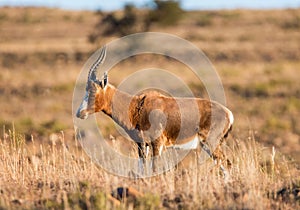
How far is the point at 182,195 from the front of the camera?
9.45 metres

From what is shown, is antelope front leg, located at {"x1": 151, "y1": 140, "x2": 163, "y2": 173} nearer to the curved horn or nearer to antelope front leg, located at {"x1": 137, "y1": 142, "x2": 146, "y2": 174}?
antelope front leg, located at {"x1": 137, "y1": 142, "x2": 146, "y2": 174}

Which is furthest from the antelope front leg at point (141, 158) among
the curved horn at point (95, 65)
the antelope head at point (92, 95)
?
the curved horn at point (95, 65)

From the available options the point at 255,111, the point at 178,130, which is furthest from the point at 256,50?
the point at 178,130

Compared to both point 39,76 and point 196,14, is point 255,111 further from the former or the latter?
point 196,14

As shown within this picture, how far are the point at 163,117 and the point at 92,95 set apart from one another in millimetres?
1321

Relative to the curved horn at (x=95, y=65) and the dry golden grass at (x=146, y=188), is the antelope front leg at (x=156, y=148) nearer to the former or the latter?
the dry golden grass at (x=146, y=188)

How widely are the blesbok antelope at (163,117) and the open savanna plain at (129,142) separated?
1.25ft

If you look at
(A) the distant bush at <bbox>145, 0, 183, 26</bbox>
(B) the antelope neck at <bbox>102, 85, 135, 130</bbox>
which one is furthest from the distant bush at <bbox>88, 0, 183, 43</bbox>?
(B) the antelope neck at <bbox>102, 85, 135, 130</bbox>

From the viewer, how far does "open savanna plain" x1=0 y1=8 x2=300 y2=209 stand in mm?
9508

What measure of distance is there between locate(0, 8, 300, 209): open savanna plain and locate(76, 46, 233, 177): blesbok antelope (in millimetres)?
382

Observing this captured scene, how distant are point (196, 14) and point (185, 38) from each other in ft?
61.8

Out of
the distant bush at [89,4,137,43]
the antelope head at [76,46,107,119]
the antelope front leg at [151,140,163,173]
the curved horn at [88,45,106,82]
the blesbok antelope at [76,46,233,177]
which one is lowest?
the antelope front leg at [151,140,163,173]

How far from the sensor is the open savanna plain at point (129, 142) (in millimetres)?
9508

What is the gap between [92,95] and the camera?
472 inches
